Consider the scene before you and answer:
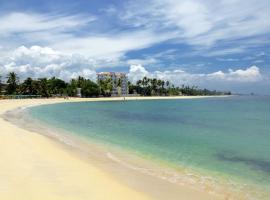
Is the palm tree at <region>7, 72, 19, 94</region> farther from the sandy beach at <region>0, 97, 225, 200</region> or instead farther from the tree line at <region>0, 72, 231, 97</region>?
the sandy beach at <region>0, 97, 225, 200</region>

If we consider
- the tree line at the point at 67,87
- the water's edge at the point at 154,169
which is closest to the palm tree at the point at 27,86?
the tree line at the point at 67,87

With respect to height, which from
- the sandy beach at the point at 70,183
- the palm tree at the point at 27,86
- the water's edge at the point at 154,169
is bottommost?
the water's edge at the point at 154,169

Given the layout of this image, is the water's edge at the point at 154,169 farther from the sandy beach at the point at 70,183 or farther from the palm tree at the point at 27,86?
the palm tree at the point at 27,86

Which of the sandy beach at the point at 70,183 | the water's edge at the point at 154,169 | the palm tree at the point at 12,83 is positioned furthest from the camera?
the palm tree at the point at 12,83

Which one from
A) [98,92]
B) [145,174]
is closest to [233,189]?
[145,174]

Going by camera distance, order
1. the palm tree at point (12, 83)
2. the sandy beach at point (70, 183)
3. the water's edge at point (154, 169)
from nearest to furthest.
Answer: the sandy beach at point (70, 183) < the water's edge at point (154, 169) < the palm tree at point (12, 83)

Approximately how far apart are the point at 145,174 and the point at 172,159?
3413 millimetres

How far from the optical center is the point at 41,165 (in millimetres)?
11422

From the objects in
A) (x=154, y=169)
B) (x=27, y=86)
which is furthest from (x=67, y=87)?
(x=154, y=169)

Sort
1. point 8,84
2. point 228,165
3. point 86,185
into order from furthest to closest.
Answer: point 8,84 < point 228,165 < point 86,185

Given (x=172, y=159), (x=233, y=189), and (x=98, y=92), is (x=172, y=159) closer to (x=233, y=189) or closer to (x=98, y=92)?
(x=233, y=189)

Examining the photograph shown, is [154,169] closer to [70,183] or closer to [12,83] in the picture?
[70,183]

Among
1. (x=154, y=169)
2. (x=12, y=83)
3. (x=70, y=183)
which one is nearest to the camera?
(x=70, y=183)

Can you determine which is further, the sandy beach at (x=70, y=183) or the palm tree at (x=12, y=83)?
the palm tree at (x=12, y=83)
